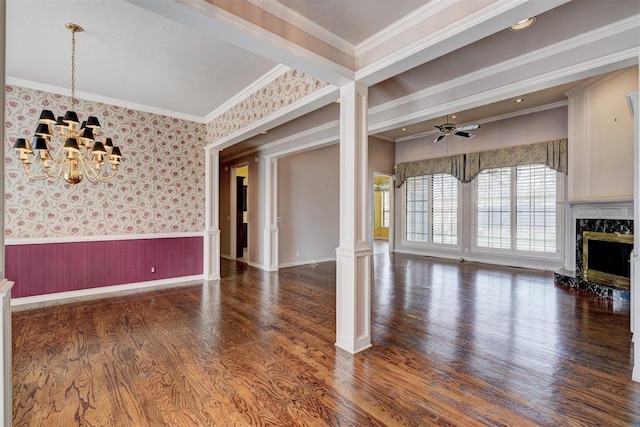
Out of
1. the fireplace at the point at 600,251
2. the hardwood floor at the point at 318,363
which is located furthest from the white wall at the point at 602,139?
the hardwood floor at the point at 318,363

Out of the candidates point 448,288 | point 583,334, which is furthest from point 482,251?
point 583,334

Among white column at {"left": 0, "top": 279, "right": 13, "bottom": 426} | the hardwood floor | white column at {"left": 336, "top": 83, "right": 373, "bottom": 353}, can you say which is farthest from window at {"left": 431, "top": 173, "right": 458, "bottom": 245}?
white column at {"left": 0, "top": 279, "right": 13, "bottom": 426}

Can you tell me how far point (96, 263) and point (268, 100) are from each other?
3.58 metres

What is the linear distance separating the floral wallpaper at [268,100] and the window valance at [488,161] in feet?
18.0

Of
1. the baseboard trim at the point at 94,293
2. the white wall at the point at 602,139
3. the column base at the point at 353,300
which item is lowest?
the baseboard trim at the point at 94,293

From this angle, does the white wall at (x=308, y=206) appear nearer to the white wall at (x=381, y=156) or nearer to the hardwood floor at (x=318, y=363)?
the white wall at (x=381, y=156)

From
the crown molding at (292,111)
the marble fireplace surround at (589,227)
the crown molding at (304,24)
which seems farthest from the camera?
the marble fireplace surround at (589,227)

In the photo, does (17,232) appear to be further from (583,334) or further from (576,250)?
(576,250)

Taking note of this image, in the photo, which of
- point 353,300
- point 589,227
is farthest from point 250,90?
point 589,227

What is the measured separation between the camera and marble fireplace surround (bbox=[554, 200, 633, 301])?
4.55 meters

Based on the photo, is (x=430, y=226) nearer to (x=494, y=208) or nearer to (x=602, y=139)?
(x=494, y=208)

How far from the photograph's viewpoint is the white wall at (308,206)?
23.5 feet

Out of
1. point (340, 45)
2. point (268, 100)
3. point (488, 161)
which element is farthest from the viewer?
point (488, 161)

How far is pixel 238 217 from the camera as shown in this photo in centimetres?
857
